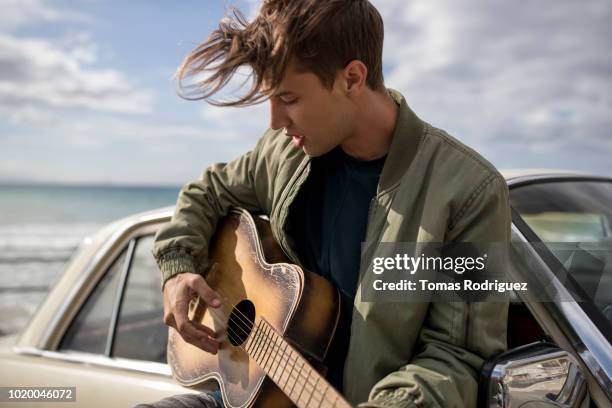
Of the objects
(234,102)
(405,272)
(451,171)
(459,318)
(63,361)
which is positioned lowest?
(63,361)

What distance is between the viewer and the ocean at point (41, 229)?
1808 centimetres

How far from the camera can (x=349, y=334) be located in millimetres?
2045

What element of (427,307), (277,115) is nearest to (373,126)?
(277,115)

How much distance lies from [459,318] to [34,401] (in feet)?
6.56

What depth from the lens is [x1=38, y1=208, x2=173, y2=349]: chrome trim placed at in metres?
3.14

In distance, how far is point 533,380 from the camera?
1694mm

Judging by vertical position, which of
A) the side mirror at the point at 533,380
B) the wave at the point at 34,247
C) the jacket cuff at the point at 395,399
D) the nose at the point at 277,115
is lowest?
the jacket cuff at the point at 395,399

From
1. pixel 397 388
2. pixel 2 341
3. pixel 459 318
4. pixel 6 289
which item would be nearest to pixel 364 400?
pixel 397 388

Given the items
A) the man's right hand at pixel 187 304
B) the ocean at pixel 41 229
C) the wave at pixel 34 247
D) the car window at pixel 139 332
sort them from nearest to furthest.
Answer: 1. the man's right hand at pixel 187 304
2. the car window at pixel 139 332
3. the ocean at pixel 41 229
4. the wave at pixel 34 247

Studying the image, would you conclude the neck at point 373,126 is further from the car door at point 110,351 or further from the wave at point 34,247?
the wave at point 34,247

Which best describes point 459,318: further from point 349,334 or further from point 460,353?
point 349,334

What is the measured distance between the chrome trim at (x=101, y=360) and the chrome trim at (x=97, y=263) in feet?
0.16

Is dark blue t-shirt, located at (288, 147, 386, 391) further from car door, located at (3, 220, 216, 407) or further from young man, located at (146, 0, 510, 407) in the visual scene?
car door, located at (3, 220, 216, 407)

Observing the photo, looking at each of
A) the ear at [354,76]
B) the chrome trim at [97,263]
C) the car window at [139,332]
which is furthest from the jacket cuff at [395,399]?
the chrome trim at [97,263]
